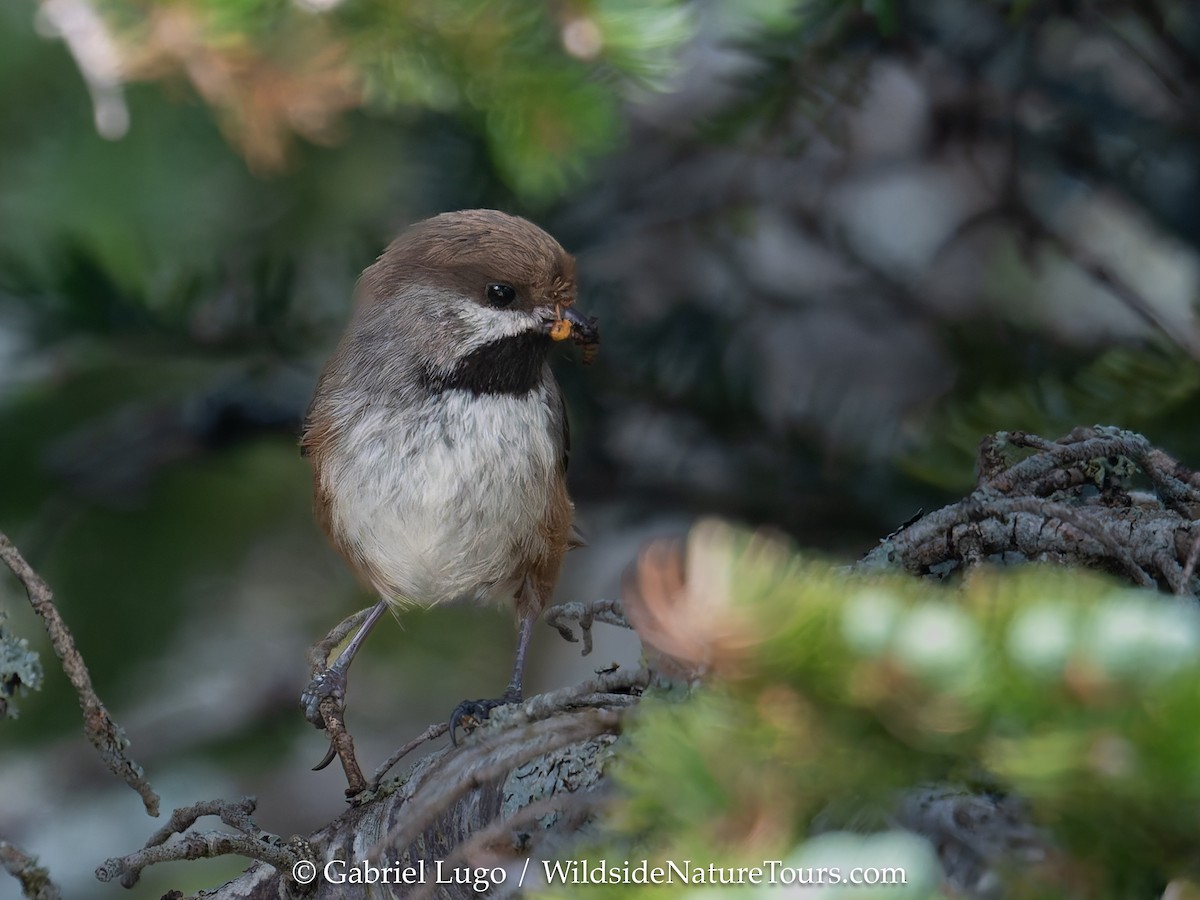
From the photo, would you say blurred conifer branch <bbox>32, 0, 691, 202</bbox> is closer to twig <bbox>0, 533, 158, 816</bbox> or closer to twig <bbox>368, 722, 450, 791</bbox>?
twig <bbox>0, 533, 158, 816</bbox>

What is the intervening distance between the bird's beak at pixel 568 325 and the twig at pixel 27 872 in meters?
1.26

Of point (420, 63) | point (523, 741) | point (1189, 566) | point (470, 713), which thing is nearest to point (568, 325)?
point (420, 63)

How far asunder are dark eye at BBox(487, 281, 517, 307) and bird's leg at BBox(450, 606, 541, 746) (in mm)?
616

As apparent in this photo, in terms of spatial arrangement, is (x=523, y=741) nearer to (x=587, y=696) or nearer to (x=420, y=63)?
(x=587, y=696)

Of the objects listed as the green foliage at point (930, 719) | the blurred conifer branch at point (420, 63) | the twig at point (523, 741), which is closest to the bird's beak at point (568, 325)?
the blurred conifer branch at point (420, 63)

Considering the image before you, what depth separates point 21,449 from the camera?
2479mm

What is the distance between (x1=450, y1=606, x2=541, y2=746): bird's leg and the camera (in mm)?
2076

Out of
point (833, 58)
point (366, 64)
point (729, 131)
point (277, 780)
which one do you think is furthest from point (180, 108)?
point (277, 780)

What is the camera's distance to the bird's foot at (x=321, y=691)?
6.95 feet

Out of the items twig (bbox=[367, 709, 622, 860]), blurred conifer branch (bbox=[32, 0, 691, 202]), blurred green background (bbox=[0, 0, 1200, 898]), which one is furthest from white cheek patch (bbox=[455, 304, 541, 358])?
twig (bbox=[367, 709, 622, 860])

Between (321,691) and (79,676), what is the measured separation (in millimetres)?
824

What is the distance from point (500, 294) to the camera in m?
2.17

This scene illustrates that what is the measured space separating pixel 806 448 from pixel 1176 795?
1.74 metres

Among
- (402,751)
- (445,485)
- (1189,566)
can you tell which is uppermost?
(1189,566)
